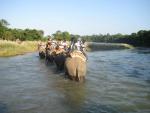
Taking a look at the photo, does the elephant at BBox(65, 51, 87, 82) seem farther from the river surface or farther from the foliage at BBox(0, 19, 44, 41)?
the foliage at BBox(0, 19, 44, 41)

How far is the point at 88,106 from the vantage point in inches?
443

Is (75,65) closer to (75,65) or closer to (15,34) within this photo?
(75,65)

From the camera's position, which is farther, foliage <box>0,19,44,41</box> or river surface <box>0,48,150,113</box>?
foliage <box>0,19,44,41</box>

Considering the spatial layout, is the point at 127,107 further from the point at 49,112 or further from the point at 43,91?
the point at 43,91

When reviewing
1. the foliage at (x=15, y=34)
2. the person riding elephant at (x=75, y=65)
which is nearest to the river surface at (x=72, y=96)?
the person riding elephant at (x=75, y=65)

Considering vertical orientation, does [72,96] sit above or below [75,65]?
Result: below

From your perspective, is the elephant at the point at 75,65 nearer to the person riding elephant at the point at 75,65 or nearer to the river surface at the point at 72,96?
the person riding elephant at the point at 75,65

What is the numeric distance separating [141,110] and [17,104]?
5399 millimetres

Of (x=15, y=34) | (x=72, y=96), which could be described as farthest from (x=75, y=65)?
(x=15, y=34)

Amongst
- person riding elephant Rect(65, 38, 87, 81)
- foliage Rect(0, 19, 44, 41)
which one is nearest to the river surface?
person riding elephant Rect(65, 38, 87, 81)

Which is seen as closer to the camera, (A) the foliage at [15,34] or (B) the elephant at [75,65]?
(B) the elephant at [75,65]

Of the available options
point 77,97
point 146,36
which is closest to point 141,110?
point 77,97

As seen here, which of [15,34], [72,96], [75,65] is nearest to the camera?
[72,96]

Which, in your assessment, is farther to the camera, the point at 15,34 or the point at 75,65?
the point at 15,34
